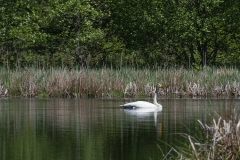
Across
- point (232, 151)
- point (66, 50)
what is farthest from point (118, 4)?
point (232, 151)

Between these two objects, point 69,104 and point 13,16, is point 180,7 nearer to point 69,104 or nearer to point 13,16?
point 13,16

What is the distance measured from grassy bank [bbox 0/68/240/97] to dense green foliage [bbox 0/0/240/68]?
849cm

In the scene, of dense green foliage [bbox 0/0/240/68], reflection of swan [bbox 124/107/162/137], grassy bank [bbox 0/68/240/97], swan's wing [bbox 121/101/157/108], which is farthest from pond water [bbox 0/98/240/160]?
dense green foliage [bbox 0/0/240/68]

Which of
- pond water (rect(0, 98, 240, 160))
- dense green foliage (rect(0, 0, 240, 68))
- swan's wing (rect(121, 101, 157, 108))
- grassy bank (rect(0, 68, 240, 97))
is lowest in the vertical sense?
pond water (rect(0, 98, 240, 160))

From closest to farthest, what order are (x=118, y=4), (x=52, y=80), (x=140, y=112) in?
(x=140, y=112), (x=52, y=80), (x=118, y=4)

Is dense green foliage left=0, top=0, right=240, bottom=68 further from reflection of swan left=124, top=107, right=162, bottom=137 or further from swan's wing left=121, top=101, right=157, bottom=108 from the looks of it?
reflection of swan left=124, top=107, right=162, bottom=137

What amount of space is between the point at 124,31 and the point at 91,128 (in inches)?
999

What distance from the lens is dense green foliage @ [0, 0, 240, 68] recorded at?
3897 cm

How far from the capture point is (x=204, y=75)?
29.5 meters

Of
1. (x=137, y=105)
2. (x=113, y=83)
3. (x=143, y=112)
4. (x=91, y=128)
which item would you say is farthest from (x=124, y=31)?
(x=91, y=128)

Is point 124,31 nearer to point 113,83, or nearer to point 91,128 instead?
point 113,83

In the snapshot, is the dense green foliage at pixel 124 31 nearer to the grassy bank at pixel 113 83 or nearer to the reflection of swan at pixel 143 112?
the grassy bank at pixel 113 83

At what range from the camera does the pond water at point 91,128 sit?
12977 millimetres

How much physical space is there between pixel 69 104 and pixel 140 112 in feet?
10.1
